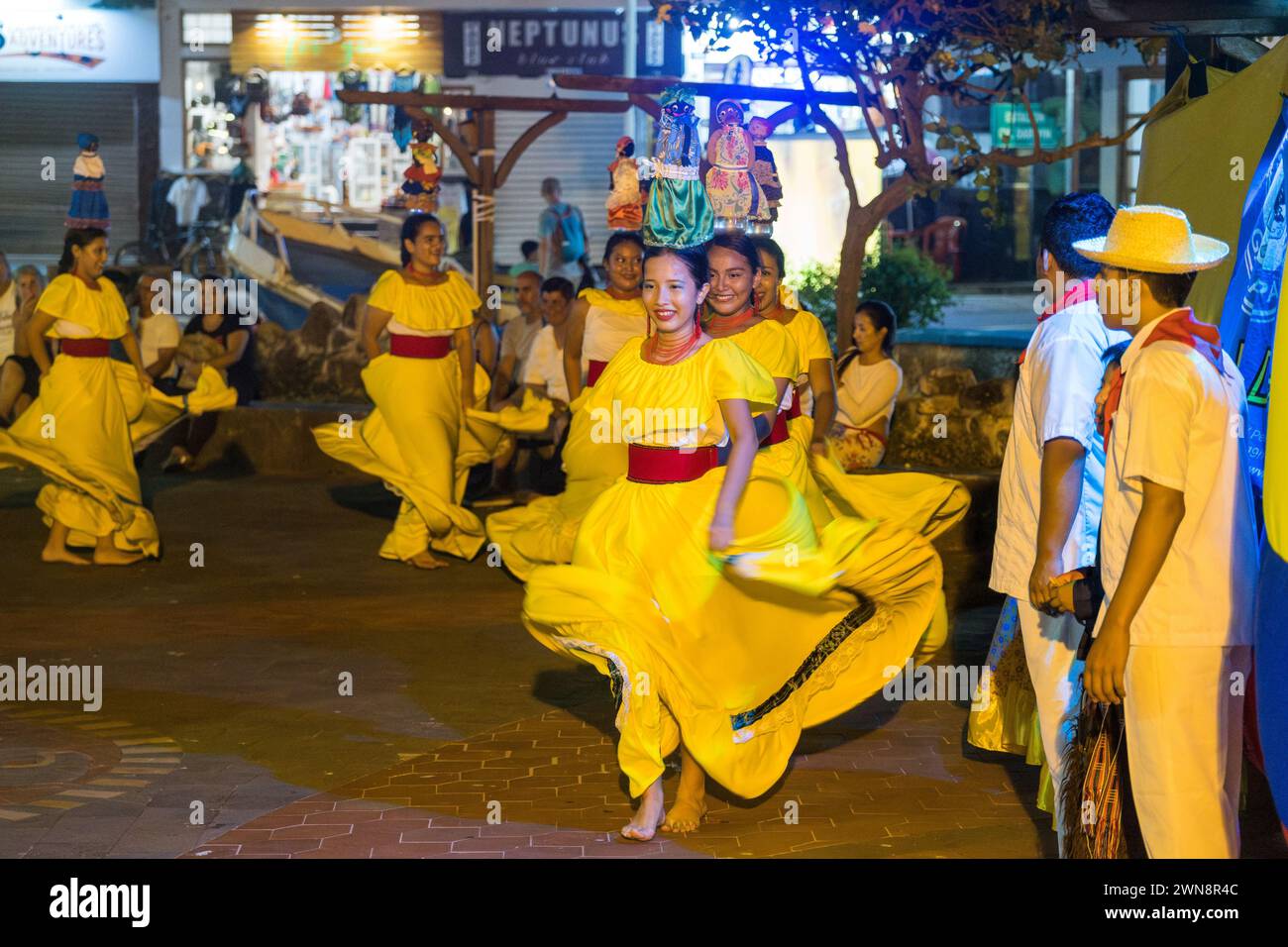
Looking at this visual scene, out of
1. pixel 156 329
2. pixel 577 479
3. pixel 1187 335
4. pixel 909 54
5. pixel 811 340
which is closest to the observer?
pixel 1187 335

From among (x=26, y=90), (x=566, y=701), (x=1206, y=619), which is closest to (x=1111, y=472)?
(x=1206, y=619)

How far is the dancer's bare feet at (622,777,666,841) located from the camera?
5.30 metres

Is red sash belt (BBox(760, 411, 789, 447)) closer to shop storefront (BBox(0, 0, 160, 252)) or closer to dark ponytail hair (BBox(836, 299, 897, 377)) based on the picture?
dark ponytail hair (BBox(836, 299, 897, 377))

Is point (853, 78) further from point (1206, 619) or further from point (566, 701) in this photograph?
point (1206, 619)

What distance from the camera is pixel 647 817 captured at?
17.5 ft

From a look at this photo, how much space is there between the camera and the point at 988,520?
896cm

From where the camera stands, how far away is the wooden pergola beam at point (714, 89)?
422 inches

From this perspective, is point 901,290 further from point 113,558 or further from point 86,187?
point 113,558

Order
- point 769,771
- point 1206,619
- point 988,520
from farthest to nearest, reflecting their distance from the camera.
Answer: point 988,520 < point 769,771 < point 1206,619

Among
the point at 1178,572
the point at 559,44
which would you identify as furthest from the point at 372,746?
the point at 559,44

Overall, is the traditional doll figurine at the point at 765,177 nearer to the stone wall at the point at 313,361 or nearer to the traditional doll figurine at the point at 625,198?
the traditional doll figurine at the point at 625,198

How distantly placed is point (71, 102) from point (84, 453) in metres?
17.1

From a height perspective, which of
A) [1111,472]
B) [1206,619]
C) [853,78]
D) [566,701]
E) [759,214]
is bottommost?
[566,701]
